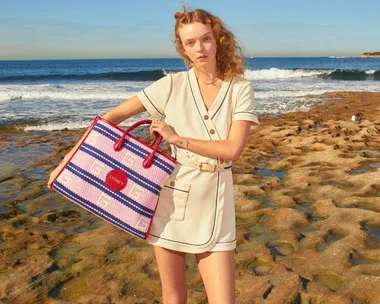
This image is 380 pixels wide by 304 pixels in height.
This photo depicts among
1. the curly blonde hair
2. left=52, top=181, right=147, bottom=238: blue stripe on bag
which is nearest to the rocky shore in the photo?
left=52, top=181, right=147, bottom=238: blue stripe on bag

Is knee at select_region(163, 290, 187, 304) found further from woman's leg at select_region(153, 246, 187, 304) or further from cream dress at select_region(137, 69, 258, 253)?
cream dress at select_region(137, 69, 258, 253)

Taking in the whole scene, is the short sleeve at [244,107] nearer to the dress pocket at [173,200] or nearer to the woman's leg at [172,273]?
the dress pocket at [173,200]

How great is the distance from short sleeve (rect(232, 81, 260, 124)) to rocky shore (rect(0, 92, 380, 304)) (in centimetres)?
187

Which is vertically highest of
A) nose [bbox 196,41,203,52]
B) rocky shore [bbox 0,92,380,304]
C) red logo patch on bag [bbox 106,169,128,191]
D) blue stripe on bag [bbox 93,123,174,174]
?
nose [bbox 196,41,203,52]

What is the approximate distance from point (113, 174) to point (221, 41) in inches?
36.1

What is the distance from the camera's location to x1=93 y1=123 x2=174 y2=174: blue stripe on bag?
7.29ft

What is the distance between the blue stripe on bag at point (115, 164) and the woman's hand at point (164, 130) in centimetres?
24

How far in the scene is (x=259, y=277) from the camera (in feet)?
12.6

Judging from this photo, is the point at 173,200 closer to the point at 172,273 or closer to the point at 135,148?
the point at 135,148

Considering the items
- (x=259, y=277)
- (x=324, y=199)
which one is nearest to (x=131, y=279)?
(x=259, y=277)

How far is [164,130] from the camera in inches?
89.0

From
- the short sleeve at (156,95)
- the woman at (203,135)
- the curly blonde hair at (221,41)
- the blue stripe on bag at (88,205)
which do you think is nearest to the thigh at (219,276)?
the woman at (203,135)

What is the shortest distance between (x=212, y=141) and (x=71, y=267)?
2.64 meters

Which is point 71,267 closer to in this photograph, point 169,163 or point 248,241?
point 248,241
